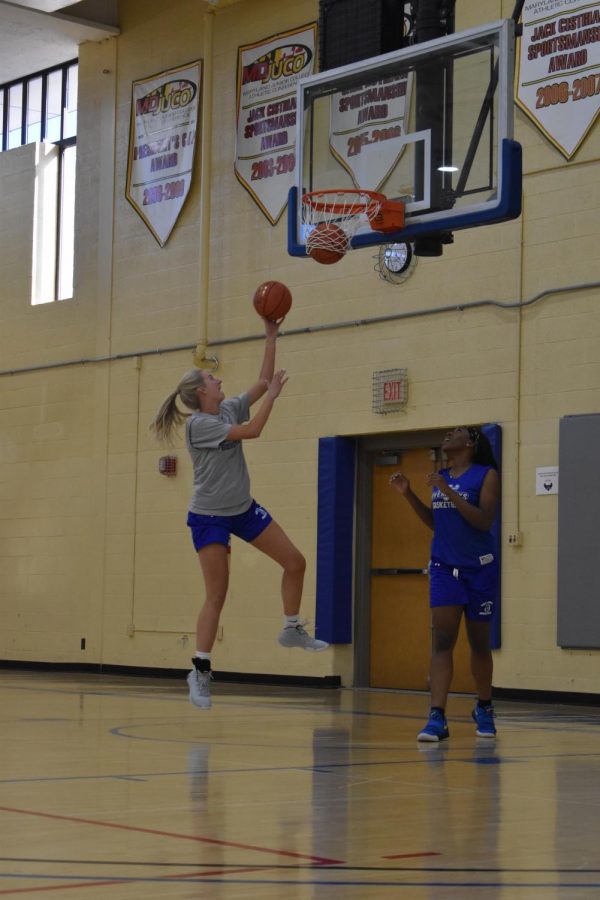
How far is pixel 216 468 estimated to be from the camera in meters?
8.63

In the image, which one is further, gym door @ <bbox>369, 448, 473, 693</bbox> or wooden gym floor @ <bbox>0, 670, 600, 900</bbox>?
gym door @ <bbox>369, 448, 473, 693</bbox>

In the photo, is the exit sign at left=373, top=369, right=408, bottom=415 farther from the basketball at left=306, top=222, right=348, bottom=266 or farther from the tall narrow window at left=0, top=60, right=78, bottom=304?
the tall narrow window at left=0, top=60, right=78, bottom=304

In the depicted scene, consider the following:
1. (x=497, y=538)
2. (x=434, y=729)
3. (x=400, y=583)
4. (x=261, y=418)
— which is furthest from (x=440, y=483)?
(x=400, y=583)

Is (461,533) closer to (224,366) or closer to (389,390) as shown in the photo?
(389,390)

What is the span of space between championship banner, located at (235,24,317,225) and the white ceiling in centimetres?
236

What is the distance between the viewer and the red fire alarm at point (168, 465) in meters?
15.7

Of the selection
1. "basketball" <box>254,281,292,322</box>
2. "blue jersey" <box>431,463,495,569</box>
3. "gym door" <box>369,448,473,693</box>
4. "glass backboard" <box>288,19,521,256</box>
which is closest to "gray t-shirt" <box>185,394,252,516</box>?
"basketball" <box>254,281,292,322</box>

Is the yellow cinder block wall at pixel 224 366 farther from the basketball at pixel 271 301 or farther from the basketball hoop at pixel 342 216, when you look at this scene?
the basketball at pixel 271 301

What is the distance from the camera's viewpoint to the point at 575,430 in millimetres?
12031

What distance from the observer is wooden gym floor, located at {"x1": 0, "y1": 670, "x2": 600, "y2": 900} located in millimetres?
3746

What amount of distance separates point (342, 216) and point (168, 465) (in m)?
6.36

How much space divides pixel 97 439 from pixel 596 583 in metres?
6.89

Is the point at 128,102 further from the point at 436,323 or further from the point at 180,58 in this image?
the point at 436,323

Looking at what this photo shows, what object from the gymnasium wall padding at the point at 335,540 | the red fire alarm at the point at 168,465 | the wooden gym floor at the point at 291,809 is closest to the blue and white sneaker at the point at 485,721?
the wooden gym floor at the point at 291,809
